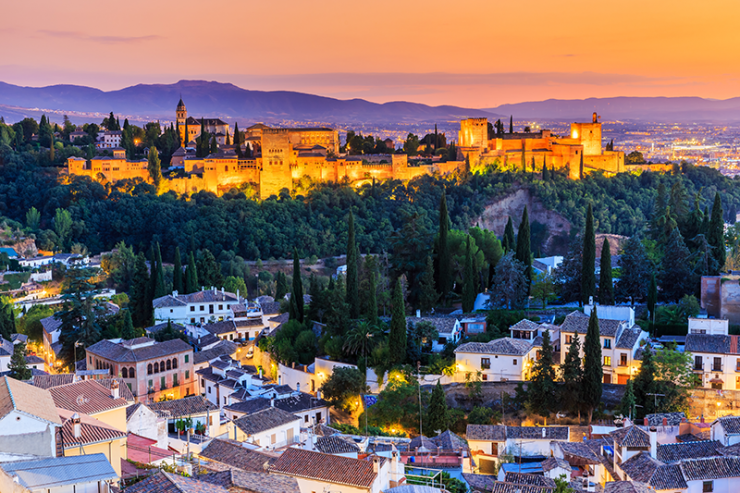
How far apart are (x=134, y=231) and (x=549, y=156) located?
1207 inches

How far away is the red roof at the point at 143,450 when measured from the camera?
14.1m

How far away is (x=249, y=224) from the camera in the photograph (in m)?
54.7

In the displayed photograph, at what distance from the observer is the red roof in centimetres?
1414

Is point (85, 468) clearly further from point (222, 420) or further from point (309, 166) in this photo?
point (309, 166)

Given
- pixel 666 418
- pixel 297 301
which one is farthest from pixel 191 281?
pixel 666 418

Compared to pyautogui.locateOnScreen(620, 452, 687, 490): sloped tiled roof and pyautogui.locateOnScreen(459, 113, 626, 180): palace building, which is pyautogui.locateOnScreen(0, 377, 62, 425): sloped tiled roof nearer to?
pyautogui.locateOnScreen(620, 452, 687, 490): sloped tiled roof

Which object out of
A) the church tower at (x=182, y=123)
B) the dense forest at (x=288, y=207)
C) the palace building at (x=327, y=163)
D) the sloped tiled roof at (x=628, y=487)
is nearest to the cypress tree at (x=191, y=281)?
the dense forest at (x=288, y=207)

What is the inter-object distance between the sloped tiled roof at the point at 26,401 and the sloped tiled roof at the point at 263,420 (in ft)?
24.4

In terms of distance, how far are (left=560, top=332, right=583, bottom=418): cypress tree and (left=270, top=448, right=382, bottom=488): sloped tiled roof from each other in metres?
9.86

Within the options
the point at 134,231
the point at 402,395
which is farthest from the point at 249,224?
the point at 402,395

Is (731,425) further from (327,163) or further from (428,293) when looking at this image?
(327,163)

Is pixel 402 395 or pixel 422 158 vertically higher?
pixel 422 158

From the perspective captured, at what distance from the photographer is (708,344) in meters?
23.7

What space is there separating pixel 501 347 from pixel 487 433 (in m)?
5.45
